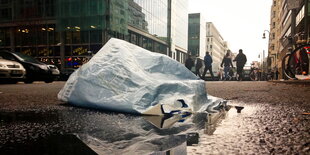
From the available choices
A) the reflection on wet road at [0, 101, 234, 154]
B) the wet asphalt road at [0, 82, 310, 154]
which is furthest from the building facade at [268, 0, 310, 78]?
the reflection on wet road at [0, 101, 234, 154]

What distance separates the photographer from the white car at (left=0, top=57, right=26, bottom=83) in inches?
356

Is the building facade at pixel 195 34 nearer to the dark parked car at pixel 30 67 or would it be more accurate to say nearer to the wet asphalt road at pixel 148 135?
the dark parked car at pixel 30 67

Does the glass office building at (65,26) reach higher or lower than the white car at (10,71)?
higher

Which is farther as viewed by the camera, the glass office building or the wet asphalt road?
the glass office building

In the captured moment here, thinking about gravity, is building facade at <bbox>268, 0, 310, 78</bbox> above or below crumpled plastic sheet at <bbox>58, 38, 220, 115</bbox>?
above

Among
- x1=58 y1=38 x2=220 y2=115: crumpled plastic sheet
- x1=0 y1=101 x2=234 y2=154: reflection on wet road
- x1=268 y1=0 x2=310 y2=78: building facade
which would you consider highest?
x1=268 y1=0 x2=310 y2=78: building facade

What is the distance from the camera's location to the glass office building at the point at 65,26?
29.5 meters

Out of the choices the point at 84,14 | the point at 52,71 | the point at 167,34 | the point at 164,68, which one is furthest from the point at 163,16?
the point at 164,68

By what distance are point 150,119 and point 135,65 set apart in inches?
32.6

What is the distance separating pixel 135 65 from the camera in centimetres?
272

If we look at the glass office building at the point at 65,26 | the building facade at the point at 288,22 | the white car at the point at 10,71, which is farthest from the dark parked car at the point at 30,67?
the glass office building at the point at 65,26

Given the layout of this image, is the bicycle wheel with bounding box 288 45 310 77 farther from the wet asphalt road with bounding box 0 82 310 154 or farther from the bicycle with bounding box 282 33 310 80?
the wet asphalt road with bounding box 0 82 310 154

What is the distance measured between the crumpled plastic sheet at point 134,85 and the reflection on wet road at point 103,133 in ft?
0.54

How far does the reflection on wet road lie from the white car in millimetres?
8026
